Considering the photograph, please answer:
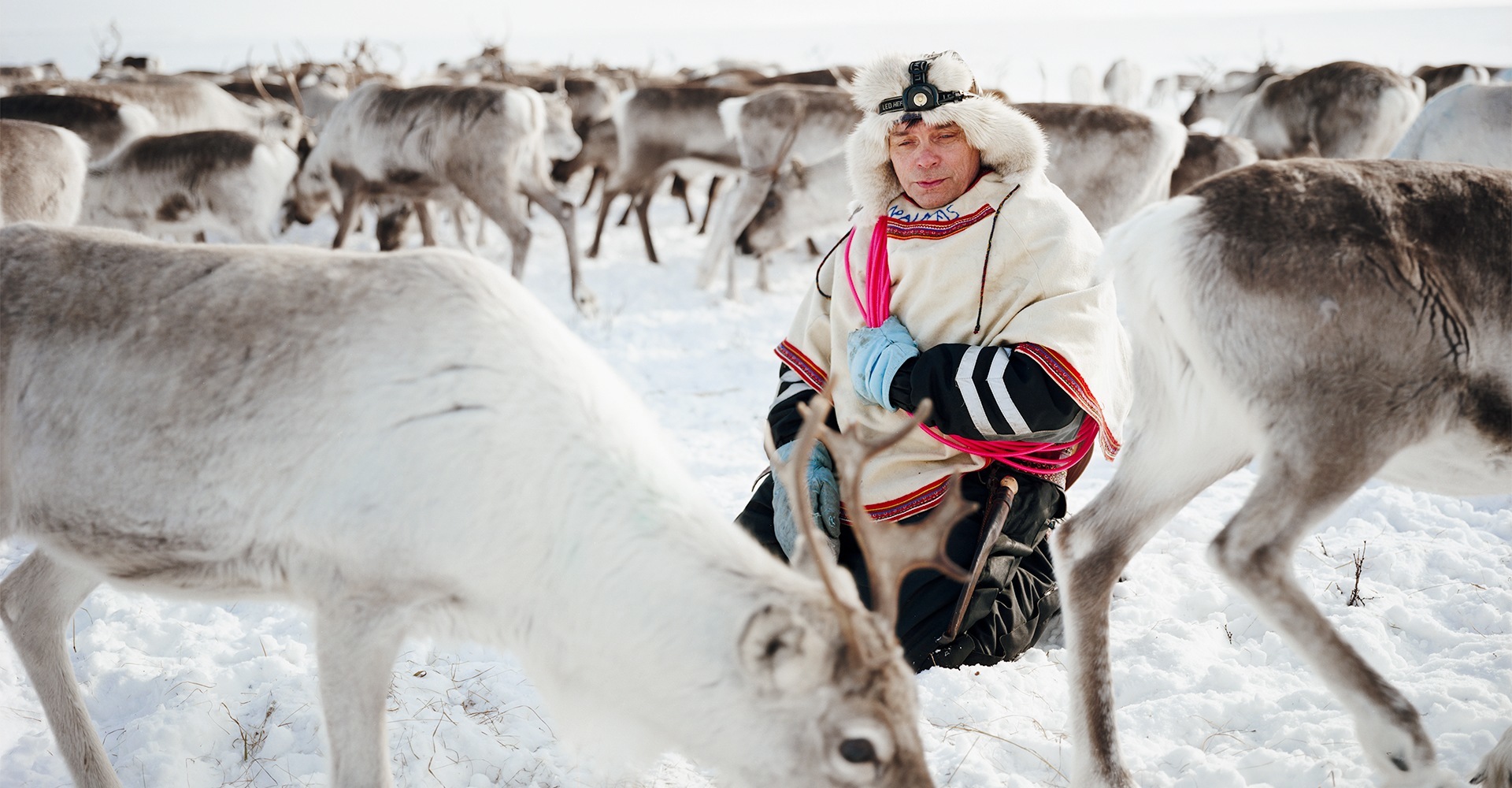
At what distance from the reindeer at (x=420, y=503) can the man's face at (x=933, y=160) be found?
Result: 3.33ft

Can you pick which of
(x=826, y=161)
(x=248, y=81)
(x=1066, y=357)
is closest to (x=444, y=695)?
(x=1066, y=357)

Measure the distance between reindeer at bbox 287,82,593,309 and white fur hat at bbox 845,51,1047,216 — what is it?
4.39 metres

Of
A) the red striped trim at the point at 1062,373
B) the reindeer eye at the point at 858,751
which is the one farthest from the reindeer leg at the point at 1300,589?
the reindeer eye at the point at 858,751

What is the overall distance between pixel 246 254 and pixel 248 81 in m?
15.4

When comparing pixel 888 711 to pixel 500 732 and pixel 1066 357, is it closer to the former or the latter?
pixel 1066 357

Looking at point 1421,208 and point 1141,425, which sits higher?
point 1421,208

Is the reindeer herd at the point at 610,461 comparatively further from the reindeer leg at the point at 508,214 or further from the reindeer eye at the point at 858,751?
the reindeer leg at the point at 508,214

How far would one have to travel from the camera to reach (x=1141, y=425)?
6.89 feet

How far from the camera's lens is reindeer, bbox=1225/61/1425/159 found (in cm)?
779

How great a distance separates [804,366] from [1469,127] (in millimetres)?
5544

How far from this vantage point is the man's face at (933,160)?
88.7 inches

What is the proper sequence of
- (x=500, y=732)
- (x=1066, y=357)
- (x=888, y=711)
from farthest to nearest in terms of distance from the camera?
1. (x=500, y=732)
2. (x=1066, y=357)
3. (x=888, y=711)

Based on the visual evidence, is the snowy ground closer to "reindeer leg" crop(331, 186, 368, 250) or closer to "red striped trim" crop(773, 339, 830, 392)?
"red striped trim" crop(773, 339, 830, 392)

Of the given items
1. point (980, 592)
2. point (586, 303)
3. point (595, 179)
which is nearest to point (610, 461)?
point (980, 592)
